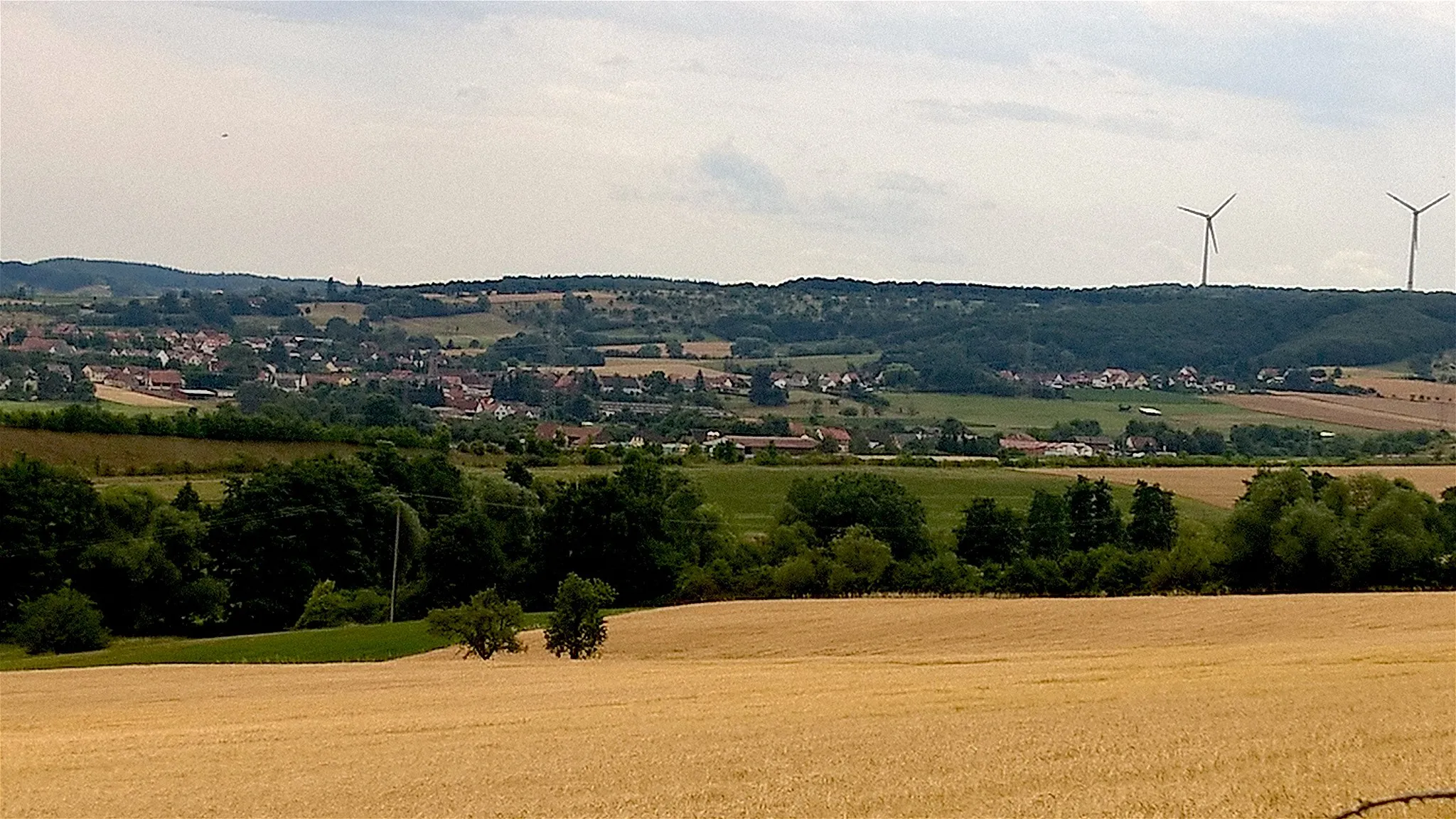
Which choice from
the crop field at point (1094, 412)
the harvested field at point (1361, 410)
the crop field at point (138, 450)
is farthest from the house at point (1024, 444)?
the crop field at point (138, 450)

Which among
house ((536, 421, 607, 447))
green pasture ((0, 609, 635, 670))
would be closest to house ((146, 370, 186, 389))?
house ((536, 421, 607, 447))

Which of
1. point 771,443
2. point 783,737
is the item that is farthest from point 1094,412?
point 783,737

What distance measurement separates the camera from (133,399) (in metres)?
154

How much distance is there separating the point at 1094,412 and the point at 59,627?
13181 centimetres

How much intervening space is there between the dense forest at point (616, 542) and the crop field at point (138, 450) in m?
12.6

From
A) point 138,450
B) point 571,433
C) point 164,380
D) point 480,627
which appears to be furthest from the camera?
point 164,380

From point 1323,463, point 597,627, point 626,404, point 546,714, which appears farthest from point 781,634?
point 626,404

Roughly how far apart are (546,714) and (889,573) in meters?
55.1

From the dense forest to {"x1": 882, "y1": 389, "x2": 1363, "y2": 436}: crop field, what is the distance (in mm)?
65876

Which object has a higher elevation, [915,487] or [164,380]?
[164,380]

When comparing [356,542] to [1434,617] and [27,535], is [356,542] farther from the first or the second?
[1434,617]

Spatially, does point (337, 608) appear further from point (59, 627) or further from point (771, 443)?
point (771, 443)

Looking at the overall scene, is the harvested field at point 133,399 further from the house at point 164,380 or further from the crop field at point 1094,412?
the crop field at point 1094,412

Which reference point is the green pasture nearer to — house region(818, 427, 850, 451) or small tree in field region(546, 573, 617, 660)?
small tree in field region(546, 573, 617, 660)
